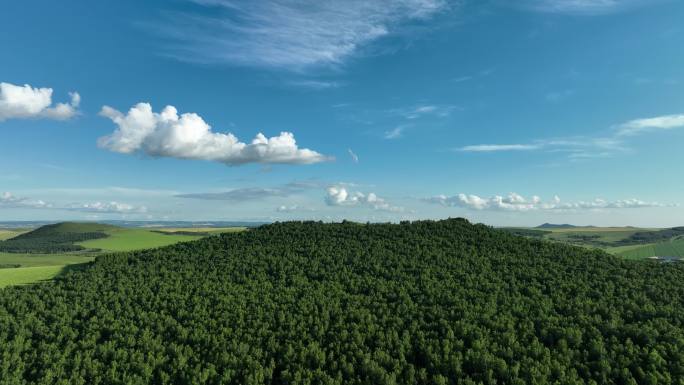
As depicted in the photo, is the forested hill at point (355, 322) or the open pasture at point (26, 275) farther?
the open pasture at point (26, 275)

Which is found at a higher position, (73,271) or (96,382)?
(73,271)

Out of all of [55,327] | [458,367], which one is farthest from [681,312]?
[55,327]

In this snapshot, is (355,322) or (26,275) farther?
(26,275)

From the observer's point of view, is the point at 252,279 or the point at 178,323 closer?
the point at 178,323

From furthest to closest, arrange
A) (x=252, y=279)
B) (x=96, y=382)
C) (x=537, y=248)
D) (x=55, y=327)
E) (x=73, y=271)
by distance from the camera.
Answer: (x=537, y=248), (x=73, y=271), (x=252, y=279), (x=55, y=327), (x=96, y=382)

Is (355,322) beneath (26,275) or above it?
beneath

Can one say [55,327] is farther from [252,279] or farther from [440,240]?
[440,240]

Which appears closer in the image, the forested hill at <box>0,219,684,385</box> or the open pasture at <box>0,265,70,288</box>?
the forested hill at <box>0,219,684,385</box>

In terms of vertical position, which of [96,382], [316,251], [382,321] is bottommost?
[96,382]
